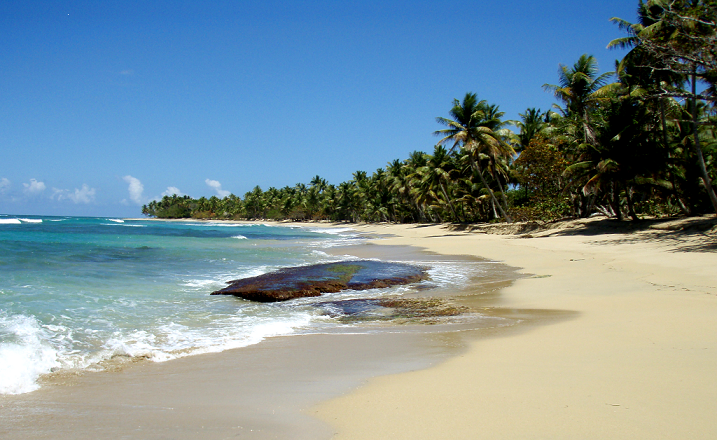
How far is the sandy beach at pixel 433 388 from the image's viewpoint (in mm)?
2787

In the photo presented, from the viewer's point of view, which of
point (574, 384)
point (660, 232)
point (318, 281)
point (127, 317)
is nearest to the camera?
point (574, 384)

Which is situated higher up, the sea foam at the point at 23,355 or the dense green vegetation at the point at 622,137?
the dense green vegetation at the point at 622,137

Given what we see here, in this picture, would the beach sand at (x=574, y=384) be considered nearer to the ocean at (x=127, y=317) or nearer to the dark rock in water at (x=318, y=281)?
the ocean at (x=127, y=317)

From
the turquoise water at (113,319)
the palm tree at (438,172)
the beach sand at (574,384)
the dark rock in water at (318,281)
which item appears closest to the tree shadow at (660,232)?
the beach sand at (574,384)

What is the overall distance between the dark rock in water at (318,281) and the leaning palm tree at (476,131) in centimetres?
1916

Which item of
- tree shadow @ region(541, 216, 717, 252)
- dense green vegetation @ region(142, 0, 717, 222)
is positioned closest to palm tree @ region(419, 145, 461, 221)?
dense green vegetation @ region(142, 0, 717, 222)

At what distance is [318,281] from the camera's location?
10234 mm

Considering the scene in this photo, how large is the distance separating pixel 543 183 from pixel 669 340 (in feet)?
80.1

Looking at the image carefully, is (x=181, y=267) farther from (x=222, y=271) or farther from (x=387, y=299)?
(x=387, y=299)

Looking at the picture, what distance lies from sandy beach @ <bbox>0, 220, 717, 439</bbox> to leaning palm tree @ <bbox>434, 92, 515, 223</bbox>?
24482 mm

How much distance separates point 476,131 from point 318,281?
23582 millimetres

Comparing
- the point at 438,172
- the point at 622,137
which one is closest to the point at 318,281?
the point at 622,137

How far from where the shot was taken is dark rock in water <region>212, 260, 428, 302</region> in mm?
8906

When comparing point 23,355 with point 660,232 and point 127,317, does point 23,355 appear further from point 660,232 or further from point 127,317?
point 660,232
